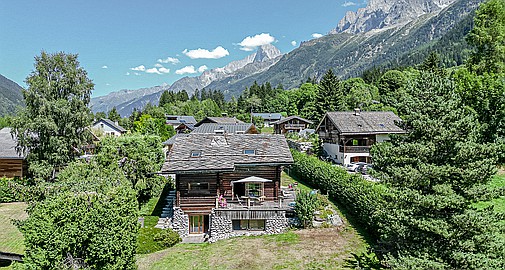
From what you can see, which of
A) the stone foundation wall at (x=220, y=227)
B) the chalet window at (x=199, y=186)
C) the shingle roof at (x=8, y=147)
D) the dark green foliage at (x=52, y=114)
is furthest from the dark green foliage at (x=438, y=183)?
the shingle roof at (x=8, y=147)

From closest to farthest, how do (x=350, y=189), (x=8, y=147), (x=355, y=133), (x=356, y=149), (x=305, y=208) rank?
1. (x=305, y=208)
2. (x=350, y=189)
3. (x=8, y=147)
4. (x=355, y=133)
5. (x=356, y=149)

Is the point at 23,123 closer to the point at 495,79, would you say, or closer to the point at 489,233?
the point at 489,233

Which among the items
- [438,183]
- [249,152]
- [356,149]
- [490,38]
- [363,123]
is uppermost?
[490,38]

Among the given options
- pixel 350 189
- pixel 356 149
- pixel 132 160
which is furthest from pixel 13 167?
pixel 356 149

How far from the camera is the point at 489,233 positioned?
10578mm

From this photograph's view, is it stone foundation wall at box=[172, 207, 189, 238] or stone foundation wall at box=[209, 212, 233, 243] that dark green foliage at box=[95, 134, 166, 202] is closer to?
stone foundation wall at box=[172, 207, 189, 238]

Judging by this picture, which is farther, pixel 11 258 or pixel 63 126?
pixel 63 126

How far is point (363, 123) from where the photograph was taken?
4209cm

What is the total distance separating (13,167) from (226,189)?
23156mm

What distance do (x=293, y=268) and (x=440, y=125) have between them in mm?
10052

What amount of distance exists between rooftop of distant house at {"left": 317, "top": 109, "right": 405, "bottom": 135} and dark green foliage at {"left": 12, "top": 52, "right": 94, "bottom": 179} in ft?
96.9

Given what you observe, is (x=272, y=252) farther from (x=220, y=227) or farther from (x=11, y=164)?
(x=11, y=164)

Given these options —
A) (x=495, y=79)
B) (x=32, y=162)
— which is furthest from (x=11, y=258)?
(x=495, y=79)

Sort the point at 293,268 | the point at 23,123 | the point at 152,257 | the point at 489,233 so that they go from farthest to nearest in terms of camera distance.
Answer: the point at 23,123
the point at 152,257
the point at 293,268
the point at 489,233
